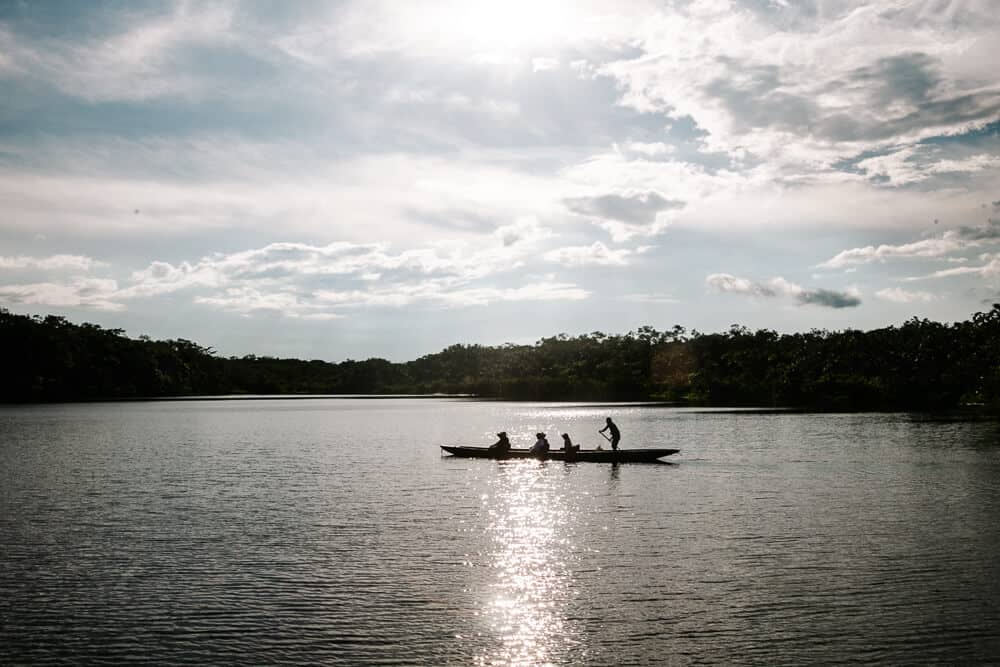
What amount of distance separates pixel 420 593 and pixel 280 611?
10.6ft

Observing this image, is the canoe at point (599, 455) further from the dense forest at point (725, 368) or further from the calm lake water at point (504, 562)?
the dense forest at point (725, 368)

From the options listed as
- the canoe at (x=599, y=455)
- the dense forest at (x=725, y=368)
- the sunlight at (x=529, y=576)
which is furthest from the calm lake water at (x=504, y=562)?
the dense forest at (x=725, y=368)

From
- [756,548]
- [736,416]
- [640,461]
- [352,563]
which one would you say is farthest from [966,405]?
[352,563]

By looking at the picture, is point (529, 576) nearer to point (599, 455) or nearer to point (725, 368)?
point (599, 455)

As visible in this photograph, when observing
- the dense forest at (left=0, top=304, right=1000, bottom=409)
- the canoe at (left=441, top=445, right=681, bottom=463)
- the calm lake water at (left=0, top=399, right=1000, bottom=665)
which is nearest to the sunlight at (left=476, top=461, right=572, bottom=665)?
the calm lake water at (left=0, top=399, right=1000, bottom=665)

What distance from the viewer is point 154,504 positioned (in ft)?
113

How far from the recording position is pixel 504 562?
23797 mm

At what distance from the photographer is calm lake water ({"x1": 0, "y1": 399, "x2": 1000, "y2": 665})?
1664 cm

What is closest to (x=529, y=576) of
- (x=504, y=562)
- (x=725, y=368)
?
(x=504, y=562)

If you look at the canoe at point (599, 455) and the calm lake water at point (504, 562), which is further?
the canoe at point (599, 455)

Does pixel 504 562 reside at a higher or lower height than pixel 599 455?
lower

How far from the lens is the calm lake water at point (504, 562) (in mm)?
16641

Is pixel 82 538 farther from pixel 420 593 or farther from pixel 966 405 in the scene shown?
pixel 966 405

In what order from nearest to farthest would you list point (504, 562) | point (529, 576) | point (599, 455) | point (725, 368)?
point (529, 576) → point (504, 562) → point (599, 455) → point (725, 368)
